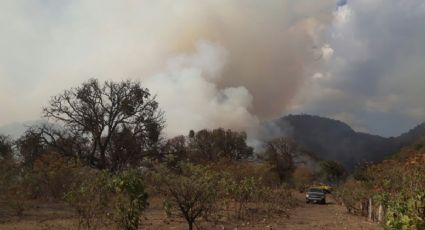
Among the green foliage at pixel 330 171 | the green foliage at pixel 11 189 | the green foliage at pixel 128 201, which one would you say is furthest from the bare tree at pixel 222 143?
the green foliage at pixel 128 201

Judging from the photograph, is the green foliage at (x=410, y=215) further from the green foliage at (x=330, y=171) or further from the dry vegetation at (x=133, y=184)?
the green foliage at (x=330, y=171)

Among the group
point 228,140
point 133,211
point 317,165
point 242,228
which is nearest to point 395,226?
point 133,211

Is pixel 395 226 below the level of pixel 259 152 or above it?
below

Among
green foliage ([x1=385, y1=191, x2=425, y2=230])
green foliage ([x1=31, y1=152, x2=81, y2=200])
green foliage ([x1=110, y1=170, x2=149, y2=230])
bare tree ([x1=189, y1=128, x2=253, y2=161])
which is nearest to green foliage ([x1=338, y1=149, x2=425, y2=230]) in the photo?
green foliage ([x1=385, y1=191, x2=425, y2=230])

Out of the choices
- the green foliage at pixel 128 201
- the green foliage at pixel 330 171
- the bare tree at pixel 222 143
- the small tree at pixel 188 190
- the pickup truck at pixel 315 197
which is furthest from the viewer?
the green foliage at pixel 330 171

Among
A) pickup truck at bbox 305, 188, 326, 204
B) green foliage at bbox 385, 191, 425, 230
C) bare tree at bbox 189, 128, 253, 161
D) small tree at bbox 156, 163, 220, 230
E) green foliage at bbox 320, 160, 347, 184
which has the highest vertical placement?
bare tree at bbox 189, 128, 253, 161

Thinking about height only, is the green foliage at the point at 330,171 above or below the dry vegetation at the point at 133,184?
above

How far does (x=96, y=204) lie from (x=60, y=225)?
20.0 ft

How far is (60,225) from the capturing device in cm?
2084

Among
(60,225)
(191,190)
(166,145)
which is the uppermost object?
(166,145)

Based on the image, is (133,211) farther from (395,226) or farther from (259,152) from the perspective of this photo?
(259,152)

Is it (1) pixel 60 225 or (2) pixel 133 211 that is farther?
(1) pixel 60 225

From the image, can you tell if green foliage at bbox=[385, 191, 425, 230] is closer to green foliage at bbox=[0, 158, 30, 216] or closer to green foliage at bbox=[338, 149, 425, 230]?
green foliage at bbox=[338, 149, 425, 230]

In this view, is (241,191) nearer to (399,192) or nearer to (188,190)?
(399,192)
